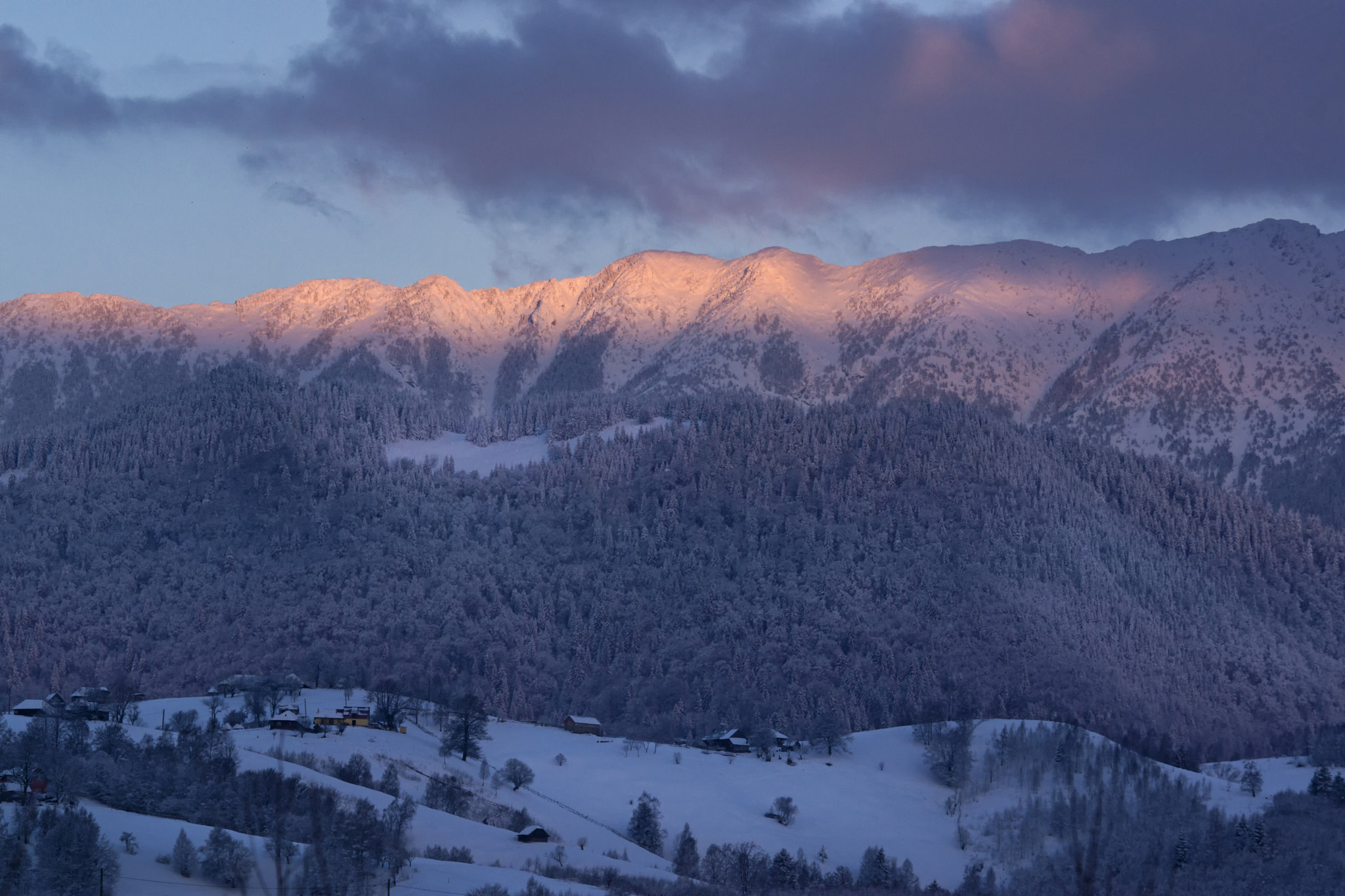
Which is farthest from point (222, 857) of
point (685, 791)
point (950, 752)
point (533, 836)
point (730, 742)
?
point (730, 742)

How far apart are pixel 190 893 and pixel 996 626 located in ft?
498

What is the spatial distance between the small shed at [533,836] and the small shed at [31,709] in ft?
145

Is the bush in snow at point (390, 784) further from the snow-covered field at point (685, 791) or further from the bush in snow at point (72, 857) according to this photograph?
the bush in snow at point (72, 857)

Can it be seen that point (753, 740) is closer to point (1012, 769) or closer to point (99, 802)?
point (1012, 769)

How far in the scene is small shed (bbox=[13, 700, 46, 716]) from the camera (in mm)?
115625

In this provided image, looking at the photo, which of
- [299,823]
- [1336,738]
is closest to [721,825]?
[299,823]

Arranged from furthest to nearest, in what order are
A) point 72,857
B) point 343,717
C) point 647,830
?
point 343,717 → point 647,830 → point 72,857

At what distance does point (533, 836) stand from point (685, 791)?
1293 inches

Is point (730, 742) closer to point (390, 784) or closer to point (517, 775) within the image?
point (517, 775)

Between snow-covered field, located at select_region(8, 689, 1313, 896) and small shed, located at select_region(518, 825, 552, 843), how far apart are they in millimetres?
717

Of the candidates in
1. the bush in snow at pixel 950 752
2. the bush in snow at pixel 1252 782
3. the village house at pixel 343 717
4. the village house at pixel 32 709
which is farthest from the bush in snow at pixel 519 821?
the bush in snow at pixel 1252 782

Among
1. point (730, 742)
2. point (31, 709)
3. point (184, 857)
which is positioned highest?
point (31, 709)

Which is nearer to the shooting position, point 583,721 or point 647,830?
point 647,830

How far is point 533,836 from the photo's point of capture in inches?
3593
